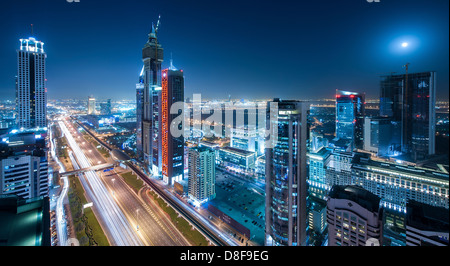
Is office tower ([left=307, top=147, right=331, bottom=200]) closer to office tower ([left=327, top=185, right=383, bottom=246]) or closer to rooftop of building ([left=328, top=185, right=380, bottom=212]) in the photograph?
rooftop of building ([left=328, top=185, right=380, bottom=212])

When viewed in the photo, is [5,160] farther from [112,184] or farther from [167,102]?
[167,102]

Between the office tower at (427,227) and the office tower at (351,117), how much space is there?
13313mm

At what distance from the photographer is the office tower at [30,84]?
15016 millimetres

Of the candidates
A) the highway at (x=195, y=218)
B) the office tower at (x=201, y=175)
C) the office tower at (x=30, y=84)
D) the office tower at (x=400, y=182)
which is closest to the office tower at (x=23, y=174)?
the highway at (x=195, y=218)

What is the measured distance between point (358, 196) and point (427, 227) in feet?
5.03

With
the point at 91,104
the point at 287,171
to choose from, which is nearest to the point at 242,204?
the point at 287,171

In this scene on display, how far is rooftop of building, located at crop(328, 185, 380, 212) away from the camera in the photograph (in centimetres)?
540

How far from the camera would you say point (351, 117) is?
17.3 m

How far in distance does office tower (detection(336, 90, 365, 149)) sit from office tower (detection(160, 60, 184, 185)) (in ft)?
45.3

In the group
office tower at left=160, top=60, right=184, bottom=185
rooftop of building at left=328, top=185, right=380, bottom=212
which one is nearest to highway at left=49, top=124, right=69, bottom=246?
office tower at left=160, top=60, right=184, bottom=185

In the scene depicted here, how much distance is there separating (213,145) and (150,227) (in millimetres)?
9964

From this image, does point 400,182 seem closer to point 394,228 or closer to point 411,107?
point 394,228

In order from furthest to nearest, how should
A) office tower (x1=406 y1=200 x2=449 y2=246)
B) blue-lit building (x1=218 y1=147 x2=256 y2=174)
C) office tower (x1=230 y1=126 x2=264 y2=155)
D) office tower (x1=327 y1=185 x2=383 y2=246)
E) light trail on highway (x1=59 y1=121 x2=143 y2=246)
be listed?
office tower (x1=230 y1=126 x2=264 y2=155), blue-lit building (x1=218 y1=147 x2=256 y2=174), light trail on highway (x1=59 y1=121 x2=143 y2=246), office tower (x1=327 y1=185 x2=383 y2=246), office tower (x1=406 y1=200 x2=449 y2=246)
